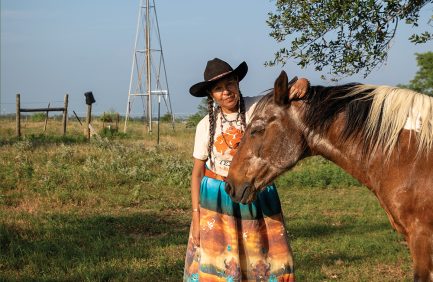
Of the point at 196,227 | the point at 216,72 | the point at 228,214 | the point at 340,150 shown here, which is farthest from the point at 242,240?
the point at 216,72

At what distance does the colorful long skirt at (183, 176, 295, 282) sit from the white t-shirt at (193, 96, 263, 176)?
0.14 m

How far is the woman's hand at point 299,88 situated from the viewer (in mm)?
3588

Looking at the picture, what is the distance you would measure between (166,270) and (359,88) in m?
3.32

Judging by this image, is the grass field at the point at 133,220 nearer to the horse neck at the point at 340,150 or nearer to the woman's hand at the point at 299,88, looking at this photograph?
the horse neck at the point at 340,150

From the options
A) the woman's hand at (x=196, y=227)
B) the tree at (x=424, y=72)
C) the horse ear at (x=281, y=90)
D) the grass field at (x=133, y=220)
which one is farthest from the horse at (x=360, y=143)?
the tree at (x=424, y=72)

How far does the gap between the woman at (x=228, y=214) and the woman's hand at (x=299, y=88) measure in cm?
43

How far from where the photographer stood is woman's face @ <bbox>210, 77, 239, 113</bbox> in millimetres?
3949

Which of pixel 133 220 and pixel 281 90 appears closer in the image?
pixel 281 90

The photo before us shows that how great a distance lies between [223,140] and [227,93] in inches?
12.7

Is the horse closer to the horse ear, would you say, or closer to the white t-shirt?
the horse ear

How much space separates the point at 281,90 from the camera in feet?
11.6

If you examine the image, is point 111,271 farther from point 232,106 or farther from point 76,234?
point 232,106

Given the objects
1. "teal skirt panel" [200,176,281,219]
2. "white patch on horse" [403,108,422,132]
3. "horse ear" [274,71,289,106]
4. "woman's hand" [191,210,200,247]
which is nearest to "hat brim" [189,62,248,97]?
"horse ear" [274,71,289,106]

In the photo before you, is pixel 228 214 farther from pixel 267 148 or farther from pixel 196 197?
pixel 267 148
